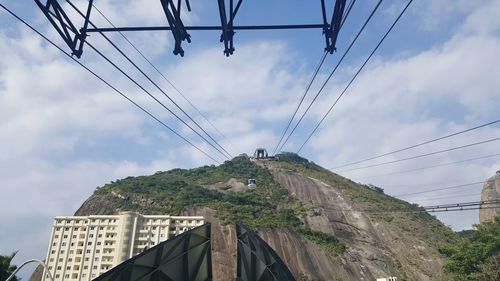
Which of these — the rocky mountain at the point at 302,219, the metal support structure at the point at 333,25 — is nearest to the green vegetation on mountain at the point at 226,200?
the rocky mountain at the point at 302,219

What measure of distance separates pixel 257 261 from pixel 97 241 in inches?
2042

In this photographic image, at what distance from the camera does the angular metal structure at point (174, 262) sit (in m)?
18.0

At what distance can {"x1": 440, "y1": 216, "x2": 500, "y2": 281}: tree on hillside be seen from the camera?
38.0m

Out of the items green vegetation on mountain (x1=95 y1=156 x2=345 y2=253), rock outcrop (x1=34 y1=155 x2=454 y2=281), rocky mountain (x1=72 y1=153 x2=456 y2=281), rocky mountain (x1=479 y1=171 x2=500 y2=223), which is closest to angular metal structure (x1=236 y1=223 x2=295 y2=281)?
rock outcrop (x1=34 y1=155 x2=454 y2=281)

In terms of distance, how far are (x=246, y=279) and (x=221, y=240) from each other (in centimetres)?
4584

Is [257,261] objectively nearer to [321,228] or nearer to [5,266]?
[5,266]

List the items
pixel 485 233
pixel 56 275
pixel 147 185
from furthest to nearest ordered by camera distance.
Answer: pixel 147 185 < pixel 56 275 < pixel 485 233

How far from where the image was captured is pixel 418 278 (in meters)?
68.1

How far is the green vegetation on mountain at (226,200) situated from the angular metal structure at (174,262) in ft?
170

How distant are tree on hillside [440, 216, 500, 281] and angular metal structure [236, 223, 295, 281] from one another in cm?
2727

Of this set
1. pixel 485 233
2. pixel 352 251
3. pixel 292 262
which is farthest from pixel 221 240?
pixel 485 233

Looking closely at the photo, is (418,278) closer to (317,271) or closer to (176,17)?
(317,271)

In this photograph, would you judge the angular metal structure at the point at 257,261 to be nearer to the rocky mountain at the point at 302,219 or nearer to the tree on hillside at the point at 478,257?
the tree on hillside at the point at 478,257

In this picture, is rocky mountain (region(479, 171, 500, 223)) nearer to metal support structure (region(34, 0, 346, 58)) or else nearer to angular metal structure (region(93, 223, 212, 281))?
angular metal structure (region(93, 223, 212, 281))
